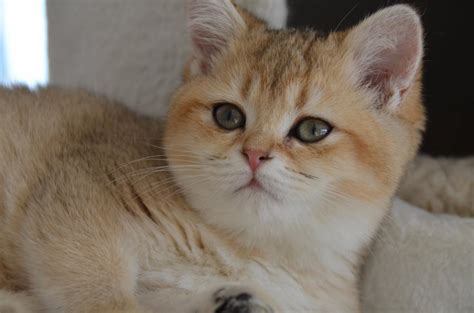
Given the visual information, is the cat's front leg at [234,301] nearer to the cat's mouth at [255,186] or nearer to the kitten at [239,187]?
the kitten at [239,187]

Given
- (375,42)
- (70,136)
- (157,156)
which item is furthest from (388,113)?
(70,136)

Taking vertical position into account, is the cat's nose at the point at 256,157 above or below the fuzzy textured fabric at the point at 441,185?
above

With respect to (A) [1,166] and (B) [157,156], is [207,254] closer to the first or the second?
(B) [157,156]

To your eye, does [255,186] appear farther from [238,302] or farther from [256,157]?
[238,302]

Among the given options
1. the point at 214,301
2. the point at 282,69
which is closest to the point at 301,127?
the point at 282,69

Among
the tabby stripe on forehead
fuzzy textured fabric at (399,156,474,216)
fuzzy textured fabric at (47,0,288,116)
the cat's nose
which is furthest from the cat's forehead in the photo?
fuzzy textured fabric at (399,156,474,216)

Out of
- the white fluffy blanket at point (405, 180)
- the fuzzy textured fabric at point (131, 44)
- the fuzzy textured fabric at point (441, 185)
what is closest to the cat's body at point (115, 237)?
the white fluffy blanket at point (405, 180)

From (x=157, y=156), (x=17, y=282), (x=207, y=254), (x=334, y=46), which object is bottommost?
(x=17, y=282)
